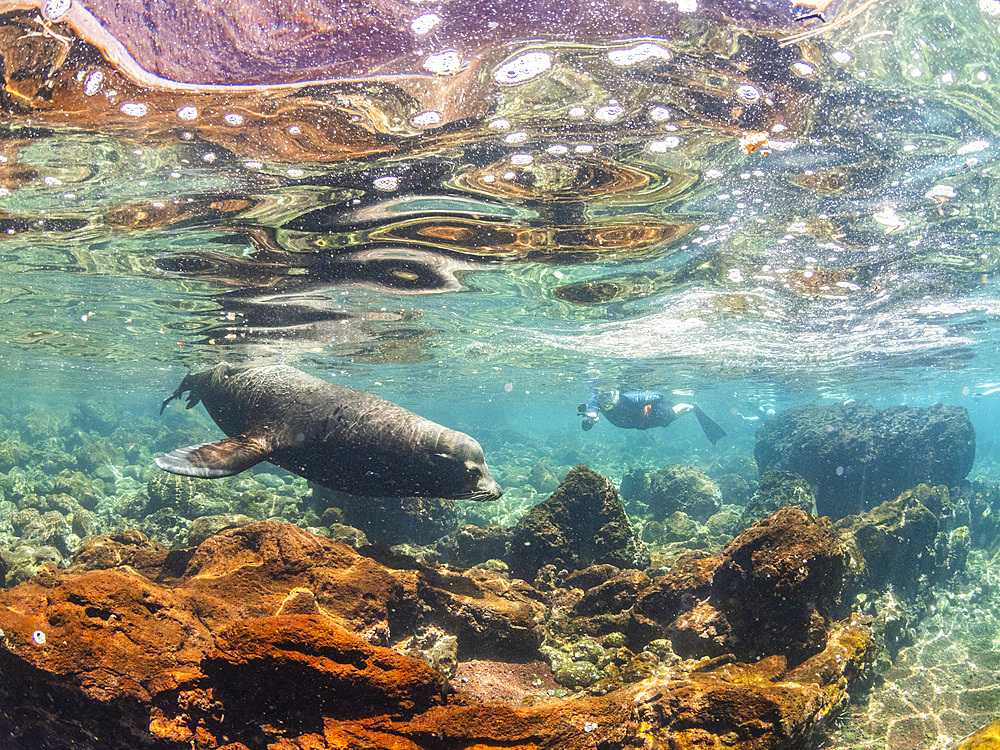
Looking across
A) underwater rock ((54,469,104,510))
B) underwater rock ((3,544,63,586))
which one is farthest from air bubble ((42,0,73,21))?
underwater rock ((54,469,104,510))

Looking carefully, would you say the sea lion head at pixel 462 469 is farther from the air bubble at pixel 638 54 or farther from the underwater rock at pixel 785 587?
the air bubble at pixel 638 54

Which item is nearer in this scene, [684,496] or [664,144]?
[664,144]

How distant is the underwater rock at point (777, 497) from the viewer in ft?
44.3

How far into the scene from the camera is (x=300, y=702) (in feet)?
9.73

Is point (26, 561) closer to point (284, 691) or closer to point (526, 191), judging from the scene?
point (284, 691)

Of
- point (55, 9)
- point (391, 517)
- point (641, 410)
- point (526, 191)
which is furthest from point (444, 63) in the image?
point (641, 410)

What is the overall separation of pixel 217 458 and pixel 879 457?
20.5 m

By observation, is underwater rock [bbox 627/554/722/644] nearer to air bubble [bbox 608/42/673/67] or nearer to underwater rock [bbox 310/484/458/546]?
underwater rock [bbox 310/484/458/546]

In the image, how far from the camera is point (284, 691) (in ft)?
9.76

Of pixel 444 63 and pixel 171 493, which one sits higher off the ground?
pixel 444 63

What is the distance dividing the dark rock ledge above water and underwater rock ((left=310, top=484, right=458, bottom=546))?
20.3 ft

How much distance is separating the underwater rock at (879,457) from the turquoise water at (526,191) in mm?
3713

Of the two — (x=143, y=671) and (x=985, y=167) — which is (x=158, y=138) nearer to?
(x=143, y=671)

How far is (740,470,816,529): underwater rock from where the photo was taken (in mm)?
13500
